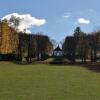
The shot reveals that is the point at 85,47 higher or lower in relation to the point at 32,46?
lower

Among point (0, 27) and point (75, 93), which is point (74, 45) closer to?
point (0, 27)

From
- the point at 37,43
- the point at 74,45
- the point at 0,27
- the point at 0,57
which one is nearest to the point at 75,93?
the point at 0,57

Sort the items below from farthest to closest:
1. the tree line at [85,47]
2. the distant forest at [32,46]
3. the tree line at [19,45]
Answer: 1. the tree line at [85,47]
2. the distant forest at [32,46]
3. the tree line at [19,45]

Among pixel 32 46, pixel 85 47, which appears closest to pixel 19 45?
pixel 32 46

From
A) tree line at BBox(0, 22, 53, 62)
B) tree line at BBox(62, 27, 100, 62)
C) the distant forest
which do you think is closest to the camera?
tree line at BBox(0, 22, 53, 62)

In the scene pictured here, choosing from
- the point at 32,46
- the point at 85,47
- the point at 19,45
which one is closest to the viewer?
the point at 19,45

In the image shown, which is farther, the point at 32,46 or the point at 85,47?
the point at 85,47

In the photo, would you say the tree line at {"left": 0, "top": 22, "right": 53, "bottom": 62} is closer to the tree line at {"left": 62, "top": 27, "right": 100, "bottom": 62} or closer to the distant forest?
Answer: the distant forest

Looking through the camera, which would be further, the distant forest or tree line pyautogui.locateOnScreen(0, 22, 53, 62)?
the distant forest

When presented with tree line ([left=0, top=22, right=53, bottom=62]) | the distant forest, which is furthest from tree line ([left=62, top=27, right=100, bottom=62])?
tree line ([left=0, top=22, right=53, bottom=62])

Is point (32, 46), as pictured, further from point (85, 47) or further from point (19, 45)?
point (85, 47)

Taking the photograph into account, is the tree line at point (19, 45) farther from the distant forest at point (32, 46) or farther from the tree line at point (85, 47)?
the tree line at point (85, 47)

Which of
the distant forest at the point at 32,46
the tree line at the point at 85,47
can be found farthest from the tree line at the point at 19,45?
the tree line at the point at 85,47

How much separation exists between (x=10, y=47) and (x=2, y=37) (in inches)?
217
